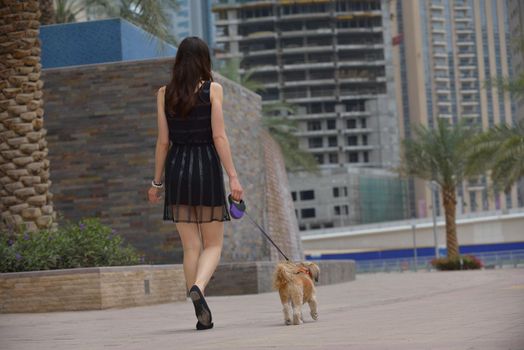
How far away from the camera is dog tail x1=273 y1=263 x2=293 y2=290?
867 centimetres

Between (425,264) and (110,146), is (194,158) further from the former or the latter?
(425,264)

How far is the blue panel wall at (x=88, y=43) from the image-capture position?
73.2ft

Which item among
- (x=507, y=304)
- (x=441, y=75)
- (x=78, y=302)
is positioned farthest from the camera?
(x=441, y=75)

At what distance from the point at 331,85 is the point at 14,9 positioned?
130047mm

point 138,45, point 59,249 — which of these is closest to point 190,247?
point 59,249

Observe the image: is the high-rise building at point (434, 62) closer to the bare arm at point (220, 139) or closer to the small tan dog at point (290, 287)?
the small tan dog at point (290, 287)

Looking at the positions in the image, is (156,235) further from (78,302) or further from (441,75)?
(441,75)

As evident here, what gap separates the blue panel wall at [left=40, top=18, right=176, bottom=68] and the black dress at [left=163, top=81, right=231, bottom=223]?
45.1 ft

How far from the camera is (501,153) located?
1537 inches

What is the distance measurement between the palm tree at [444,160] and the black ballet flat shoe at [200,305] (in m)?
44.1

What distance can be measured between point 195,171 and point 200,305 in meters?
1.00

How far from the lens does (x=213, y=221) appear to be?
8.51 m

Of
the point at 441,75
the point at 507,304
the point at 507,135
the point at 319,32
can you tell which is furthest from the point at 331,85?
the point at 507,304

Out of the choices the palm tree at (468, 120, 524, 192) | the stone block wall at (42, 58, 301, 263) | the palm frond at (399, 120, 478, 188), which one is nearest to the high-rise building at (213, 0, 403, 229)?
the palm frond at (399, 120, 478, 188)
